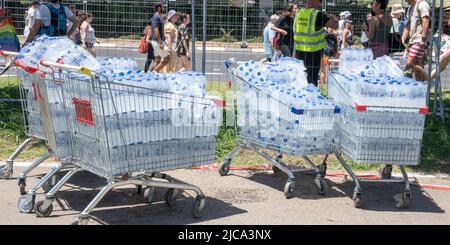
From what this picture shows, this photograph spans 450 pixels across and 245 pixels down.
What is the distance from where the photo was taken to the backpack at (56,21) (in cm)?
1060

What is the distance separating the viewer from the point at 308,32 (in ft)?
32.8

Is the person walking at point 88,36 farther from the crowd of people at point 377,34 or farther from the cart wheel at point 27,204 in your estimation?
the cart wheel at point 27,204

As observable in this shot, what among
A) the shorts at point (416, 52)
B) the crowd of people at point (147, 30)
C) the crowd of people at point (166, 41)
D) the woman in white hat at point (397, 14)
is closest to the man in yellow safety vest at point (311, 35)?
the shorts at point (416, 52)

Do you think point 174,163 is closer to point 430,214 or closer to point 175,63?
point 430,214

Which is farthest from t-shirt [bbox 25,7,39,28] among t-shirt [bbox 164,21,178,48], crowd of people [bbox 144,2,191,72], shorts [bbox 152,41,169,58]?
t-shirt [bbox 164,21,178,48]

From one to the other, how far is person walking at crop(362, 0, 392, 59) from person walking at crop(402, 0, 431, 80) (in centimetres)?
35

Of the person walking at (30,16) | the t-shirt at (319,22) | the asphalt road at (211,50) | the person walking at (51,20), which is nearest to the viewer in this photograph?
the t-shirt at (319,22)

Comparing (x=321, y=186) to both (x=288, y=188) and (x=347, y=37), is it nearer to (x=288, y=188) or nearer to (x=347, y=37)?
(x=288, y=188)

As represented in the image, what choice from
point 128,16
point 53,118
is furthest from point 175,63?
point 53,118

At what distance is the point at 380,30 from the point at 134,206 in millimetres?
5638

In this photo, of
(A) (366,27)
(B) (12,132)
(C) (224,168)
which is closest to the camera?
(C) (224,168)

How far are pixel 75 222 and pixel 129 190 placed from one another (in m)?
1.23

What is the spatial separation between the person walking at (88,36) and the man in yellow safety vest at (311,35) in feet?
12.7

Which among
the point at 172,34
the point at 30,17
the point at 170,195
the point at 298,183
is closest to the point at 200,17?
the point at 30,17
